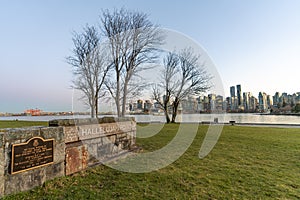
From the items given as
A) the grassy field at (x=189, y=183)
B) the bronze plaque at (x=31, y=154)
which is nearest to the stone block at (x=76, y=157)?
the grassy field at (x=189, y=183)

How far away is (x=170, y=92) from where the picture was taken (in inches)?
924

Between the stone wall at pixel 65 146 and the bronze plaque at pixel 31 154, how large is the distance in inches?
1.0

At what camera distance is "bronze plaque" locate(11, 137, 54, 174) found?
2779 mm

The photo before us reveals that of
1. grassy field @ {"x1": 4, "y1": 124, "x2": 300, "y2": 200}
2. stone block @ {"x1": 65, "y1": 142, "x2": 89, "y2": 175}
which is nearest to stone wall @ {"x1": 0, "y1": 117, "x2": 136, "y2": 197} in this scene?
stone block @ {"x1": 65, "y1": 142, "x2": 89, "y2": 175}

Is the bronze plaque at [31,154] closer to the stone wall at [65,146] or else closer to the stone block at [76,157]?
the stone wall at [65,146]

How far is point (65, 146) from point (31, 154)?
0.73 metres

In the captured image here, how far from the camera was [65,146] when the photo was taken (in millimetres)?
3697

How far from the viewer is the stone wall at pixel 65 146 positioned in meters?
2.70

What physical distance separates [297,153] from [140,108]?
50.5 ft

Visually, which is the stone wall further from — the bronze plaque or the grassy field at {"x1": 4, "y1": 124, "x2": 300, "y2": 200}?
the grassy field at {"x1": 4, "y1": 124, "x2": 300, "y2": 200}

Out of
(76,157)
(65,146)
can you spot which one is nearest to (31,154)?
(65,146)

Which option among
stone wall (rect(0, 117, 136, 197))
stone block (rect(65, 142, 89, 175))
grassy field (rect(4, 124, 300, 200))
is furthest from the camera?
stone block (rect(65, 142, 89, 175))

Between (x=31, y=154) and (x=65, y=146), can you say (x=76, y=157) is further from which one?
(x=31, y=154)

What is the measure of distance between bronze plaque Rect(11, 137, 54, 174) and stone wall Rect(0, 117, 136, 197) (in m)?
0.02
